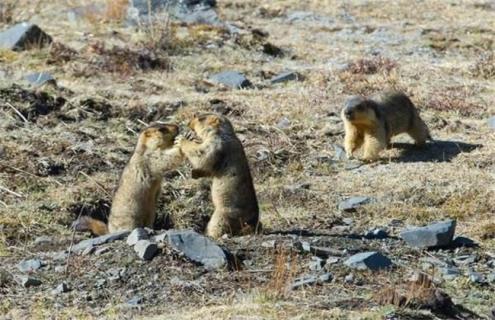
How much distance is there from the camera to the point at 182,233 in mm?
9898

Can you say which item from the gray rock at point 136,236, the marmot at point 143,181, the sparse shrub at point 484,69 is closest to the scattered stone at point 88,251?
the gray rock at point 136,236

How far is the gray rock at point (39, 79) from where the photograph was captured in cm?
1650

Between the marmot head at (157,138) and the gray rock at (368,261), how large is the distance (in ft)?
7.90

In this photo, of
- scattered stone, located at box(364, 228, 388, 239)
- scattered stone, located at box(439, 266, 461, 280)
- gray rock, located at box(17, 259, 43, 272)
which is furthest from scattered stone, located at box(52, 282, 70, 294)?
scattered stone, located at box(364, 228, 388, 239)

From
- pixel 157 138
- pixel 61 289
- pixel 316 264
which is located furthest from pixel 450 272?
pixel 61 289

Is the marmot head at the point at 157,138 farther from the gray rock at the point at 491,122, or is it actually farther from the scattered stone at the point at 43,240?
the gray rock at the point at 491,122

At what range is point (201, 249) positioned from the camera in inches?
382

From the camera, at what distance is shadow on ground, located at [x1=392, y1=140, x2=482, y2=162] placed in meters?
14.6

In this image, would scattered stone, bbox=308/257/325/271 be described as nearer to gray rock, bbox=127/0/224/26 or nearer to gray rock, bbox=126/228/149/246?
gray rock, bbox=126/228/149/246

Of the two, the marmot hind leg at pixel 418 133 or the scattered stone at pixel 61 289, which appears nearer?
the scattered stone at pixel 61 289

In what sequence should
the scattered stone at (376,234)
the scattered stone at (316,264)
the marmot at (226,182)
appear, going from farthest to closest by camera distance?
the scattered stone at (376,234)
the marmot at (226,182)
the scattered stone at (316,264)

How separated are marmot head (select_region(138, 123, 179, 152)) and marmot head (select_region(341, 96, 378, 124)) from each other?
12.2 ft

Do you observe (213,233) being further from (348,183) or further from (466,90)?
(466,90)

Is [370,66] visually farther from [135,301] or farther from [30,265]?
[135,301]
